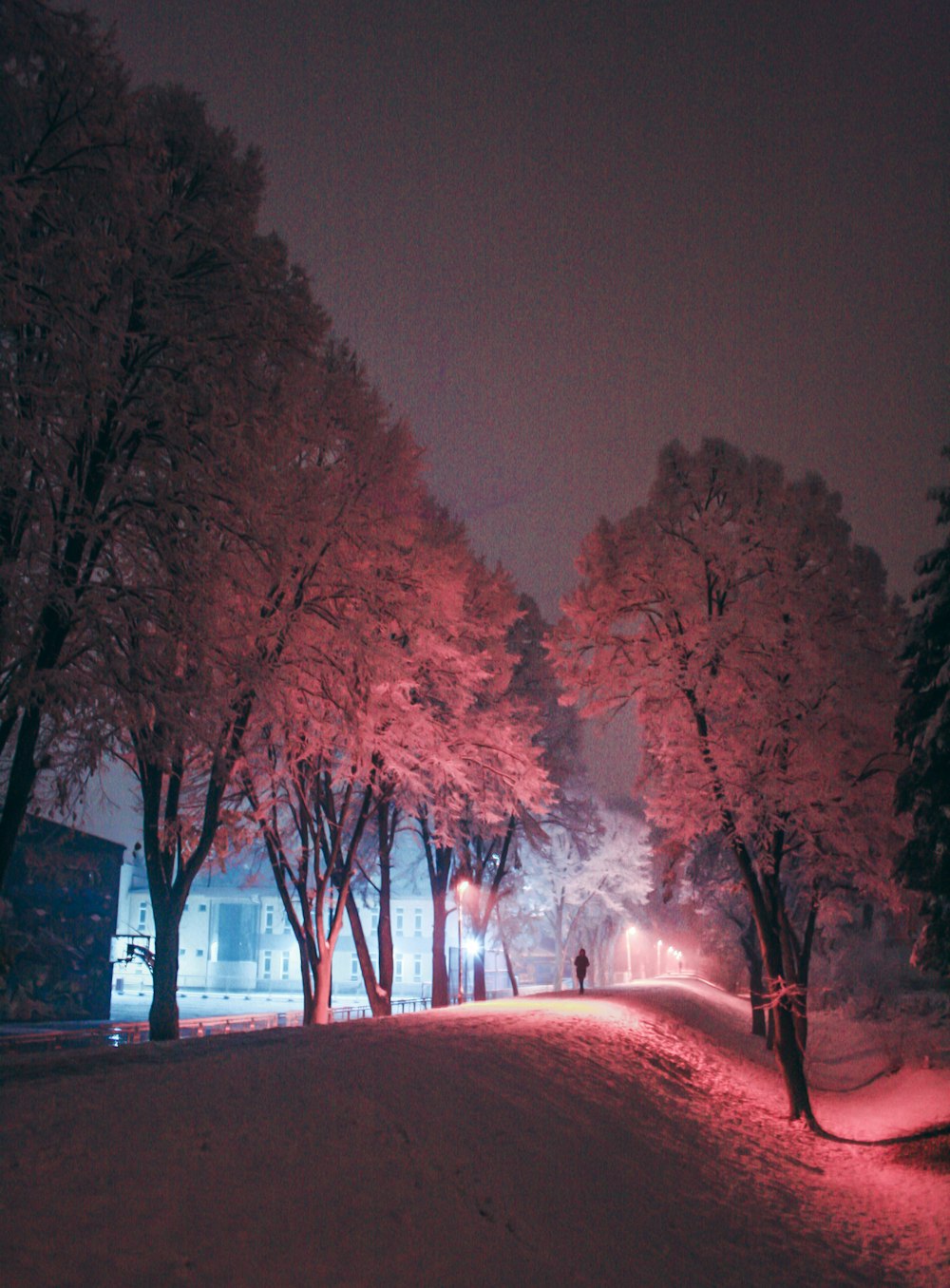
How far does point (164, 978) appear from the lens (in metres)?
14.5

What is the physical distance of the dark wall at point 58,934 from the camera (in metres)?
29.0

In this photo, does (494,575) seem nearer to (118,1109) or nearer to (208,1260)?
(118,1109)

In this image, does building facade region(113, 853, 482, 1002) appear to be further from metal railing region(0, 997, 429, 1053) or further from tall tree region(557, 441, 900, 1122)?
tall tree region(557, 441, 900, 1122)

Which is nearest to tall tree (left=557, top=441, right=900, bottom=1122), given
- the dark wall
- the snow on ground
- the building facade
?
the snow on ground

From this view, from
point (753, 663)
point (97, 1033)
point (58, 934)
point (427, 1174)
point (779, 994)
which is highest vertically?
point (753, 663)

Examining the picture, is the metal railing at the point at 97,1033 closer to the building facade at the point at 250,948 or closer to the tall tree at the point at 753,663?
the tall tree at the point at 753,663

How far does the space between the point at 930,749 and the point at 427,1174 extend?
442 inches

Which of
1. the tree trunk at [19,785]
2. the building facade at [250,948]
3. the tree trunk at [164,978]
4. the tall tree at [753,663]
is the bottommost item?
the building facade at [250,948]

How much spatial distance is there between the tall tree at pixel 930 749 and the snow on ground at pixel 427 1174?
12.1ft

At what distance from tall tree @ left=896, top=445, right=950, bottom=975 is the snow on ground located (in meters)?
3.68

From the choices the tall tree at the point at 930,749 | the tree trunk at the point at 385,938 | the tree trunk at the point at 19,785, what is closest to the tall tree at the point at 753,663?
the tall tree at the point at 930,749

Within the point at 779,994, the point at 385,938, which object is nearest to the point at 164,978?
the point at 385,938

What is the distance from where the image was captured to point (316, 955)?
65.9ft

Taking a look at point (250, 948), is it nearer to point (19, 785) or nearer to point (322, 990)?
point (322, 990)
